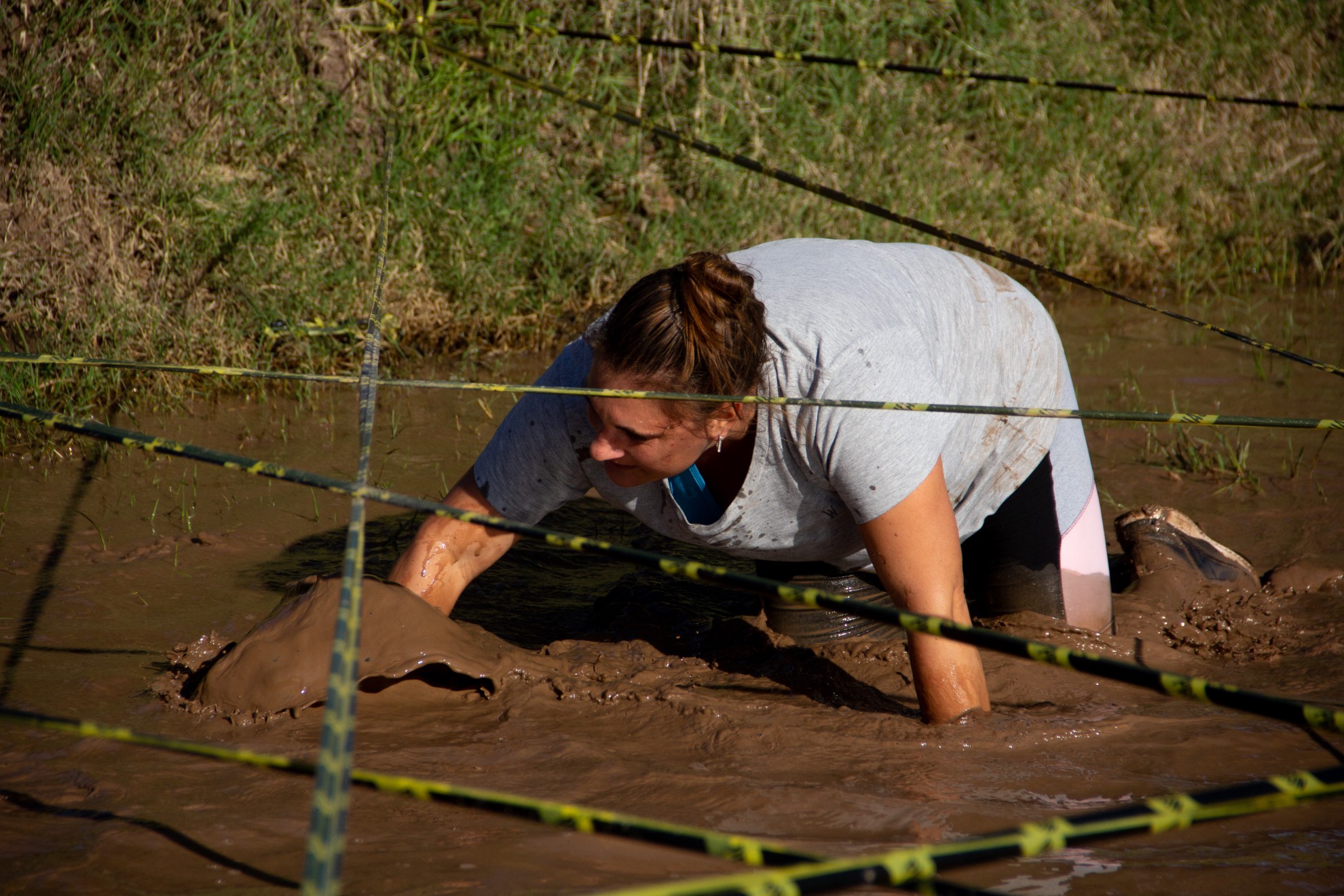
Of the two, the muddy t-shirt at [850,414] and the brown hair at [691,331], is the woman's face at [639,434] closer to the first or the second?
the brown hair at [691,331]

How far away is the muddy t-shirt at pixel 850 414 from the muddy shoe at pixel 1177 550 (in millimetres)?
759

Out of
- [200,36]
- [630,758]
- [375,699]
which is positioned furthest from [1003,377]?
[200,36]

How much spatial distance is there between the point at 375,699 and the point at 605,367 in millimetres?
900

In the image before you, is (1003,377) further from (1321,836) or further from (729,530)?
(1321,836)

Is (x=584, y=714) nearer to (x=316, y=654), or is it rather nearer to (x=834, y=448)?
(x=316, y=654)

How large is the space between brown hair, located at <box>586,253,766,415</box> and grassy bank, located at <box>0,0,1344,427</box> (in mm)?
2741

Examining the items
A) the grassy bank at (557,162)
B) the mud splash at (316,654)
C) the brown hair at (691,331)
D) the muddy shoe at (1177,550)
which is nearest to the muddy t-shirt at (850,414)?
the brown hair at (691,331)

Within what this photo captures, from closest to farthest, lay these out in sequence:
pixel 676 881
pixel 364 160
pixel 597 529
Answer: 1. pixel 676 881
2. pixel 597 529
3. pixel 364 160

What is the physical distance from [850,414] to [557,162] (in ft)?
12.3

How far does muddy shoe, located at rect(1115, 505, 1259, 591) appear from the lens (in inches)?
127

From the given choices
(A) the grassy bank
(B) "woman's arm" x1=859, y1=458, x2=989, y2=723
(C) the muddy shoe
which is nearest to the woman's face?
(B) "woman's arm" x1=859, y1=458, x2=989, y2=723

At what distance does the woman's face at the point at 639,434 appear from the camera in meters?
2.08

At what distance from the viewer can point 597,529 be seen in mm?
3770

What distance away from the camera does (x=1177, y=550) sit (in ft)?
10.7
